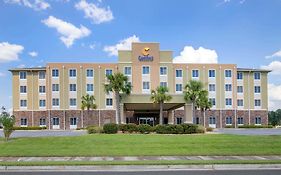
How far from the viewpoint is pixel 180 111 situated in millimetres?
73688

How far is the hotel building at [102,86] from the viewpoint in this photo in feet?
235

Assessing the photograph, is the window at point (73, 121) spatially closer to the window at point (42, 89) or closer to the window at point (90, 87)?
the window at point (90, 87)

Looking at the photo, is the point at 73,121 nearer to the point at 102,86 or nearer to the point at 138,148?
the point at 102,86

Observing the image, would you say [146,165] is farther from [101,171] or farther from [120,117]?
[120,117]

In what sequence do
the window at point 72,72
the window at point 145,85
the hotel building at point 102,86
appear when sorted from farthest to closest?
1. the window at point 72,72
2. the window at point 145,85
3. the hotel building at point 102,86

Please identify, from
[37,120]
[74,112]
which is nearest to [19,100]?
[37,120]

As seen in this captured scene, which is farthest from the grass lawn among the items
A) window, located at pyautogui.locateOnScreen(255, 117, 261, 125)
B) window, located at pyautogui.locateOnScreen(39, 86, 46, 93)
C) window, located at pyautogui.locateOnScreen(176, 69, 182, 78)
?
window, located at pyautogui.locateOnScreen(255, 117, 261, 125)

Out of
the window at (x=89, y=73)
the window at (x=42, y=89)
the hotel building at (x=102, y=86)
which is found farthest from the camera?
the window at (x=42, y=89)

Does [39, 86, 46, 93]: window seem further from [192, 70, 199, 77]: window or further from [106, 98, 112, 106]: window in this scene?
[192, 70, 199, 77]: window

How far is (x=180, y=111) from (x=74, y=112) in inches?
850

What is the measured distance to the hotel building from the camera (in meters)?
71.6

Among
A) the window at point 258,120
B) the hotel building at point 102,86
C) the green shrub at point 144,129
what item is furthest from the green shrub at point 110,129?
the window at point 258,120

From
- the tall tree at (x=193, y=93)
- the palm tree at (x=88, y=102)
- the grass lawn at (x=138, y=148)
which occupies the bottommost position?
the grass lawn at (x=138, y=148)

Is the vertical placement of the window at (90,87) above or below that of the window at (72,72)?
below
